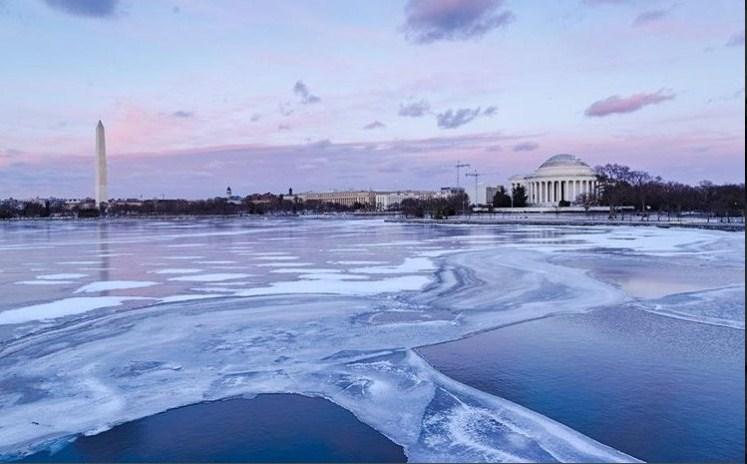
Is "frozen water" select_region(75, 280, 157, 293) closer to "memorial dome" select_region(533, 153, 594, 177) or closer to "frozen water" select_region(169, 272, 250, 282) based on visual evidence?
"frozen water" select_region(169, 272, 250, 282)

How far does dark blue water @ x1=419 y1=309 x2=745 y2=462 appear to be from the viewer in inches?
243

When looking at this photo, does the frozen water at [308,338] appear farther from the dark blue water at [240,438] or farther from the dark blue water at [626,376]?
the dark blue water at [626,376]

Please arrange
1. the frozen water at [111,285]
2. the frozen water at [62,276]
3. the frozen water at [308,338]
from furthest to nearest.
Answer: the frozen water at [62,276] < the frozen water at [111,285] < the frozen water at [308,338]

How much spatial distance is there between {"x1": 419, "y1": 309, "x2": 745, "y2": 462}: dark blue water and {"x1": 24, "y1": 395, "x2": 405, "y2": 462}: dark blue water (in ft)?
6.50

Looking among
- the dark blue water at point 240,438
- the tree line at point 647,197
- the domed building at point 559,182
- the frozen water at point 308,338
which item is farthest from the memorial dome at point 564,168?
the dark blue water at point 240,438

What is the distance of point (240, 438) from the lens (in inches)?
244

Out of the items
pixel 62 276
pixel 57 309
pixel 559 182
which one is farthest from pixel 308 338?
pixel 559 182

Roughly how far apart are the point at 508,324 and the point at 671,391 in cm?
404

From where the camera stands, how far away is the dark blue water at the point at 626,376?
6180mm

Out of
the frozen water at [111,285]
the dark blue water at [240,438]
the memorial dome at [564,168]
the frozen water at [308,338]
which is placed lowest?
the dark blue water at [240,438]

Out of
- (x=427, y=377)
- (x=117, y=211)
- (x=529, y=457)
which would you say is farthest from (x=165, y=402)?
(x=117, y=211)

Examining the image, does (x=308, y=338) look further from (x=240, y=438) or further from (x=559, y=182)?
(x=559, y=182)

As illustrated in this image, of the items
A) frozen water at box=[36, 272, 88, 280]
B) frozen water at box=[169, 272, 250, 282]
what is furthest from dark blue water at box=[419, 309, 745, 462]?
frozen water at box=[36, 272, 88, 280]

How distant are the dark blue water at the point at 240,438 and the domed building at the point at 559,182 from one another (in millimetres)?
103419
